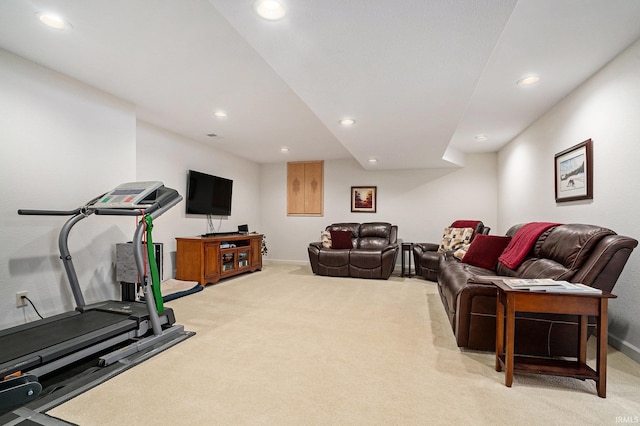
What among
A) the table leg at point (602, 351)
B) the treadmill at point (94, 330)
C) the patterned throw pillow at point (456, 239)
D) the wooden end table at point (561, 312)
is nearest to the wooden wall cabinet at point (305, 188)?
the patterned throw pillow at point (456, 239)

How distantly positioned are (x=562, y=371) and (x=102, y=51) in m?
4.05

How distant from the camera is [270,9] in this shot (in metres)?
1.54

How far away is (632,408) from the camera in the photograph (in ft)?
5.26

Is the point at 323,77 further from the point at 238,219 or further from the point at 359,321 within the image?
the point at 238,219

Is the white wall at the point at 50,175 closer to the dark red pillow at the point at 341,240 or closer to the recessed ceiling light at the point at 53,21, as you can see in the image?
the recessed ceiling light at the point at 53,21

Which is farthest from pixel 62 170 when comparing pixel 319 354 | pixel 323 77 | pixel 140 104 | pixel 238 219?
pixel 238 219

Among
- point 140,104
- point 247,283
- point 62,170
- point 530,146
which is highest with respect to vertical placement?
point 140,104

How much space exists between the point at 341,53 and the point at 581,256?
214 centimetres

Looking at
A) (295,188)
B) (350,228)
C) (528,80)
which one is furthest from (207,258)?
(528,80)

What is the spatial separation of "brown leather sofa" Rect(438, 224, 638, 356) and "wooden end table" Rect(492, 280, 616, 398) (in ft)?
0.50

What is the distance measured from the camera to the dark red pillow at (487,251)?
11.2 feet

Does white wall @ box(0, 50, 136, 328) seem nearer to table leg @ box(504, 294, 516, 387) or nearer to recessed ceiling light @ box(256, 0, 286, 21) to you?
recessed ceiling light @ box(256, 0, 286, 21)

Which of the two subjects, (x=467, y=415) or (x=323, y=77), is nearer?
(x=467, y=415)

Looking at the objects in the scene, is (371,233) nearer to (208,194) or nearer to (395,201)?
(395,201)
